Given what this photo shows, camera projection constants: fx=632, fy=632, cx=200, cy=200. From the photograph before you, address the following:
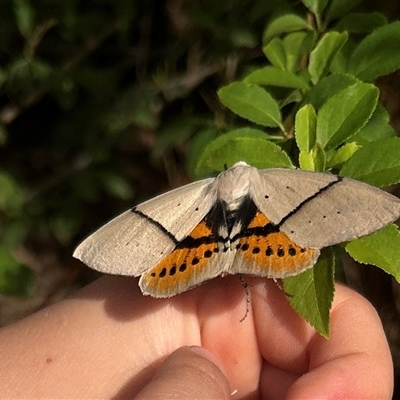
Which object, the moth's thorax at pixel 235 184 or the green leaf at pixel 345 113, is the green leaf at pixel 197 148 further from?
the green leaf at pixel 345 113

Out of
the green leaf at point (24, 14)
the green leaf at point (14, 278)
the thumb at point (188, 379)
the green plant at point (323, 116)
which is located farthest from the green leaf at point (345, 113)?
the green leaf at point (24, 14)

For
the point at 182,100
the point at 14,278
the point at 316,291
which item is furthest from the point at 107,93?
the point at 316,291

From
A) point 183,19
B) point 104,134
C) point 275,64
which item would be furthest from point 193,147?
point 183,19

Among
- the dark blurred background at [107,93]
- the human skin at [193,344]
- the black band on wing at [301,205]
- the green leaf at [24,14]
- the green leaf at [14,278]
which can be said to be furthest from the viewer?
the green leaf at [24,14]

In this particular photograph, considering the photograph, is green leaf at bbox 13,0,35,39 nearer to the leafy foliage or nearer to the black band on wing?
the leafy foliage

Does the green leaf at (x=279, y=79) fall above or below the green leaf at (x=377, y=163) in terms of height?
above

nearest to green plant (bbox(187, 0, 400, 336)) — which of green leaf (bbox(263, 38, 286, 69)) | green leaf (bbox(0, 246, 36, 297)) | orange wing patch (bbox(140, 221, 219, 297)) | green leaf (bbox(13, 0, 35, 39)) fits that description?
green leaf (bbox(263, 38, 286, 69))
